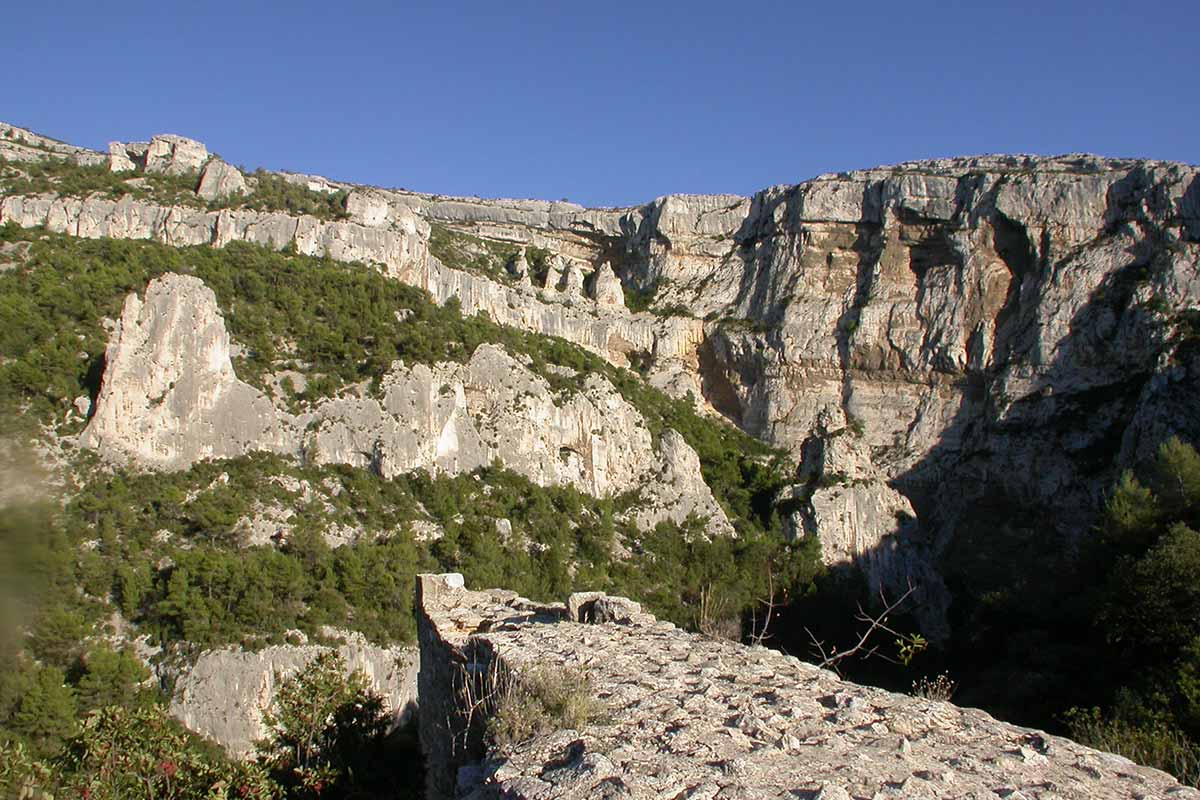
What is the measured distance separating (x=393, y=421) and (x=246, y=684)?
12138 millimetres

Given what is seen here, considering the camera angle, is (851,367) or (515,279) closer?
(851,367)

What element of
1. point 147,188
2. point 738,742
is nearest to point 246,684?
point 738,742

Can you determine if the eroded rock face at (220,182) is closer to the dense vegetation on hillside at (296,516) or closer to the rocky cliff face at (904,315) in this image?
the rocky cliff face at (904,315)

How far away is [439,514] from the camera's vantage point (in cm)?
3169

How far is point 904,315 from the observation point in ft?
146

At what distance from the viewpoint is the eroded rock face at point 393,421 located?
92.3 feet

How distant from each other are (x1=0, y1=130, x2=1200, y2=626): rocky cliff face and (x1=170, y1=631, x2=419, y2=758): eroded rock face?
68.4 feet

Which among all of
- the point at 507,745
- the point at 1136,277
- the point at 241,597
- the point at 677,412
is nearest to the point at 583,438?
the point at 677,412

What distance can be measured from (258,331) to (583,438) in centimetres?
1434

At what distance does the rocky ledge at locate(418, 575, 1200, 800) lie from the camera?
4.60 metres

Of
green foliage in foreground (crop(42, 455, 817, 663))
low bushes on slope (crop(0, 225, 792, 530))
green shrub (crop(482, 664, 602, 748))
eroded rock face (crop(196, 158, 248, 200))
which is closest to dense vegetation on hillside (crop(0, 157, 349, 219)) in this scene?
eroded rock face (crop(196, 158, 248, 200))

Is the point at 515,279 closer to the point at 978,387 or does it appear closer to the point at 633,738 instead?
the point at 978,387

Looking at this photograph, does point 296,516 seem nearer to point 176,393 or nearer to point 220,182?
point 176,393

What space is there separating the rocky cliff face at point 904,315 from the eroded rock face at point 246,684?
68.4 feet
